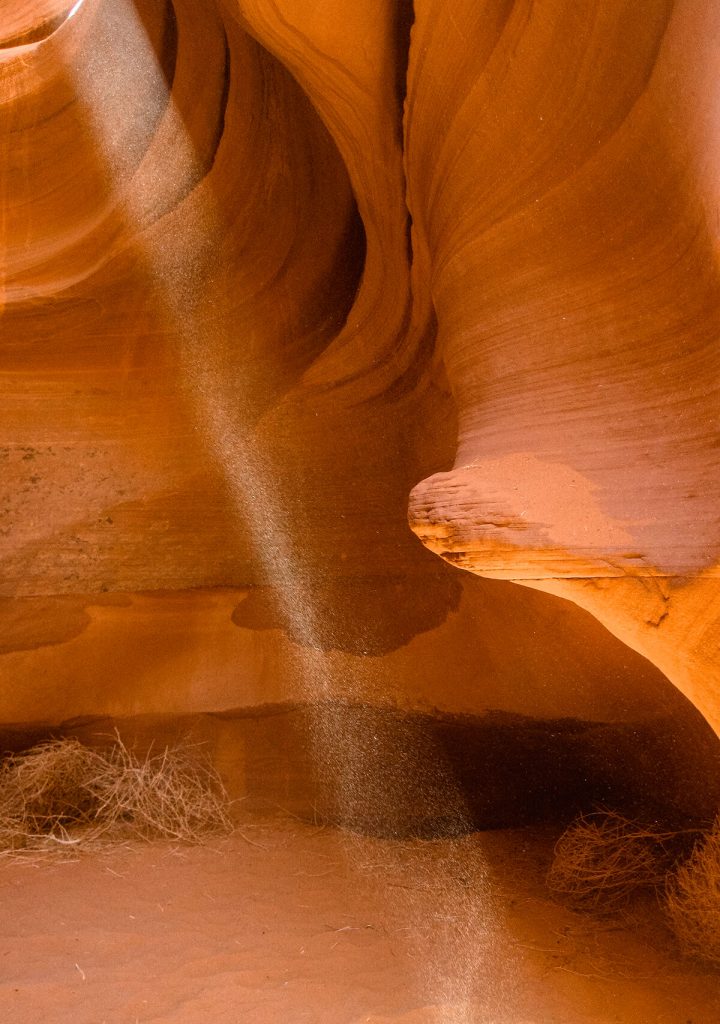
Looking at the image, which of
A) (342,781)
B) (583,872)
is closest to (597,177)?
(583,872)

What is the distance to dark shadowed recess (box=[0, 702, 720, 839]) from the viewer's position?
298cm

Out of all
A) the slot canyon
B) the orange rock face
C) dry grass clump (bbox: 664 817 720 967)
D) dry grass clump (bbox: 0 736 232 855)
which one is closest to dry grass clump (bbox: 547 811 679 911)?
the slot canyon

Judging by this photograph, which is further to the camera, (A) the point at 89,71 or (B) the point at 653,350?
(A) the point at 89,71

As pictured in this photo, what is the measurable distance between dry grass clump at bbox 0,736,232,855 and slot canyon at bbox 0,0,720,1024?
105mm

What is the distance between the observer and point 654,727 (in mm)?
2809

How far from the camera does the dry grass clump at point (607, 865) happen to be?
262 centimetres

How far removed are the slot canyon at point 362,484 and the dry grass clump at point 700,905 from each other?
0.18 feet

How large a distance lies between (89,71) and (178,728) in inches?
105

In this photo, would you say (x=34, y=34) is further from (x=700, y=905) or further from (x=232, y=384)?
(x=700, y=905)

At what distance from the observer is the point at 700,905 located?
231 cm

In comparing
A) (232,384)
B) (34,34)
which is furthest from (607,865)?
(34,34)

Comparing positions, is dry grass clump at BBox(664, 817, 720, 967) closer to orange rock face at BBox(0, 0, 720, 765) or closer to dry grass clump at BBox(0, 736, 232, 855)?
orange rock face at BBox(0, 0, 720, 765)

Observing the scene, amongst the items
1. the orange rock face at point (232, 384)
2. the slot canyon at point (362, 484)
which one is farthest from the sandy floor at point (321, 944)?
the orange rock face at point (232, 384)

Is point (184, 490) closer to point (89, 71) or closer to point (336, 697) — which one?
point (336, 697)
